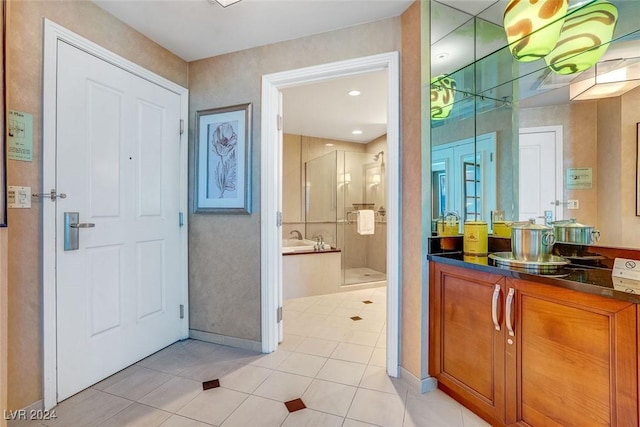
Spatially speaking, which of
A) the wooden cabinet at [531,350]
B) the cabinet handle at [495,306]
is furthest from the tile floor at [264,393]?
the cabinet handle at [495,306]

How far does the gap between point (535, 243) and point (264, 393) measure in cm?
166

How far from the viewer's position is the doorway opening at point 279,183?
1817 millimetres

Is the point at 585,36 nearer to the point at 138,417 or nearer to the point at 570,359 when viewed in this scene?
the point at 570,359

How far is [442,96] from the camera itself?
184cm

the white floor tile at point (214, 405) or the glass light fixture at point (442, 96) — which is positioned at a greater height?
Answer: the glass light fixture at point (442, 96)

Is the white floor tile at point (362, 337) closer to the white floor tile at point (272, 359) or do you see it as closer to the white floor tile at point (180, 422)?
the white floor tile at point (272, 359)

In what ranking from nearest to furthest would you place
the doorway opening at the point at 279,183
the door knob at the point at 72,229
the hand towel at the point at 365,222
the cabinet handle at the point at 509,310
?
the cabinet handle at the point at 509,310 → the door knob at the point at 72,229 → the doorway opening at the point at 279,183 → the hand towel at the point at 365,222

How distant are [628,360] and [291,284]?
2.96 meters

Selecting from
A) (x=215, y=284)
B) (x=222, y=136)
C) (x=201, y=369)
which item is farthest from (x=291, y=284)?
(x=222, y=136)

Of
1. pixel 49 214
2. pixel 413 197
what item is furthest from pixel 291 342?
pixel 49 214

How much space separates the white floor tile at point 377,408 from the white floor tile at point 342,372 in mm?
121

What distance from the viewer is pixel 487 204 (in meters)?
1.81

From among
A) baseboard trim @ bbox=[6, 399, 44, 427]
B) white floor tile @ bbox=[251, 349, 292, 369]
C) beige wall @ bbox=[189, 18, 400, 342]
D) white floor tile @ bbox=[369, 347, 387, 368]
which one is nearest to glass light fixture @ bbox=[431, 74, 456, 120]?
beige wall @ bbox=[189, 18, 400, 342]

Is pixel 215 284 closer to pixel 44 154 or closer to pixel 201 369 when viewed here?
pixel 201 369
